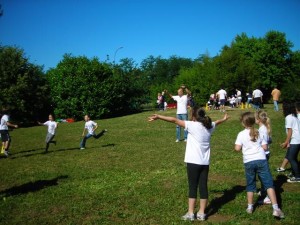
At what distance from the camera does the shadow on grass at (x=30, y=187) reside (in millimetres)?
8117

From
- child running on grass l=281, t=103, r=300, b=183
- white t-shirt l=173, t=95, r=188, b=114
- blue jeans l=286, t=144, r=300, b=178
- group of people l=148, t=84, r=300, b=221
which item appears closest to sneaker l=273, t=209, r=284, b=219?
group of people l=148, t=84, r=300, b=221

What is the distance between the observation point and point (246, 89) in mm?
51188

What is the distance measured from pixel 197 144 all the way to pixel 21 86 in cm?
2934

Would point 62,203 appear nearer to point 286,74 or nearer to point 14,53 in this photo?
point 14,53

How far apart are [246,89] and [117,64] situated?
926 inches

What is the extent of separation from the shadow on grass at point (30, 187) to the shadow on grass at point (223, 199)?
443 cm

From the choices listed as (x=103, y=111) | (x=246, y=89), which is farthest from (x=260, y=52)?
(x=103, y=111)

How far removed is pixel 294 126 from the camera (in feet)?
25.4

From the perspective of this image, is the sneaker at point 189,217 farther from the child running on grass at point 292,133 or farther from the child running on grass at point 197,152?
the child running on grass at point 292,133

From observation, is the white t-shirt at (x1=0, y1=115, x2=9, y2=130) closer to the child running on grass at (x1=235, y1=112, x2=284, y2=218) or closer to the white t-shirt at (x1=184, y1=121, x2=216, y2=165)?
the white t-shirt at (x1=184, y1=121, x2=216, y2=165)

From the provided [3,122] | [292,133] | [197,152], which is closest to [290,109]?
[292,133]

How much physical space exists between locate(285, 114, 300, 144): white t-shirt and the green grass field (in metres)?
1.15

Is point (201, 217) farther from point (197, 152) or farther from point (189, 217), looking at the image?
point (197, 152)

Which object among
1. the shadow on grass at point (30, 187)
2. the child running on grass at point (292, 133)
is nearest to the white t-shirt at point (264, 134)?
the child running on grass at point (292, 133)
